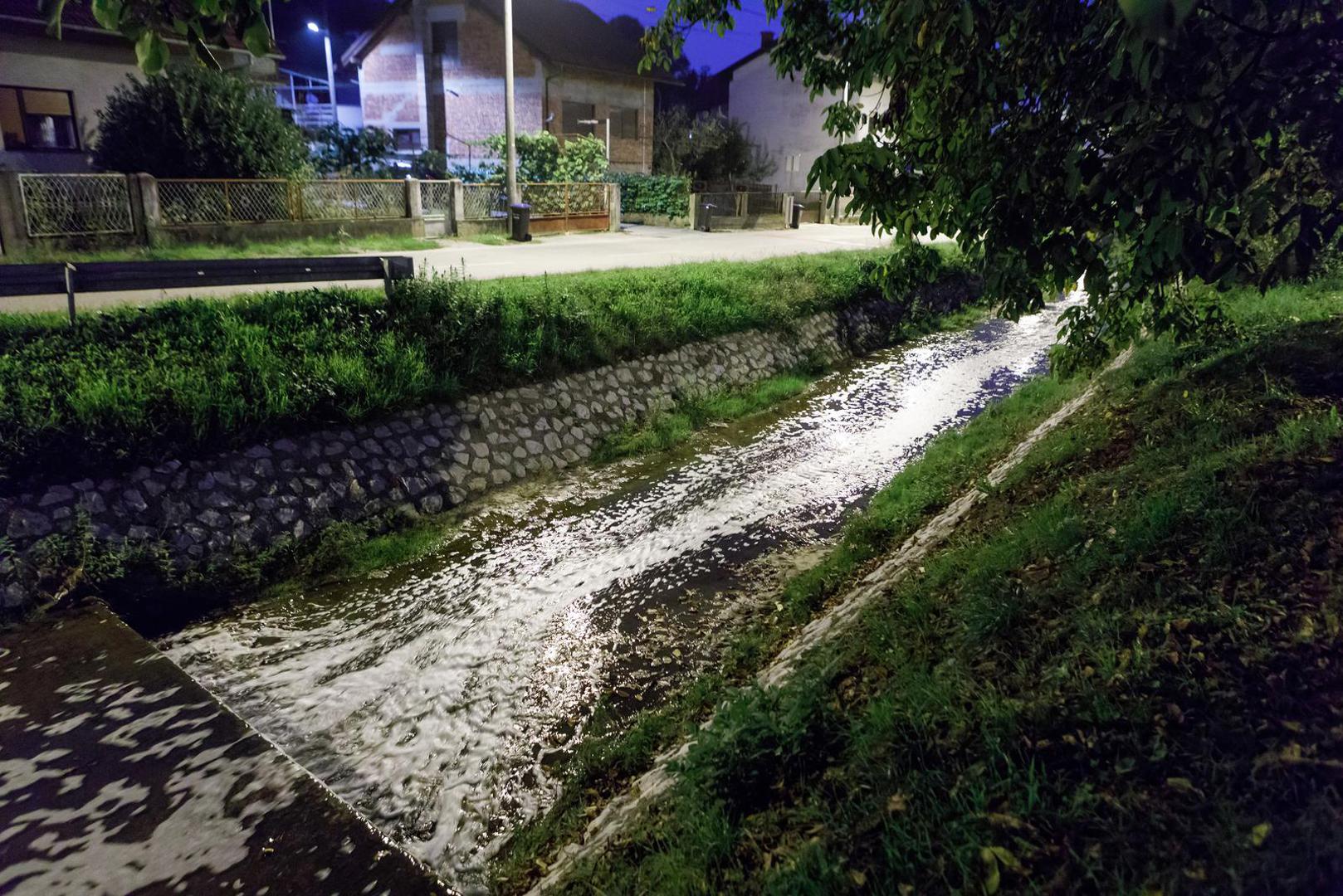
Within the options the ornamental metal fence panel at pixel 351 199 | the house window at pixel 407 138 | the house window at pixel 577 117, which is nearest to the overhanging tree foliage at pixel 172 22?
the ornamental metal fence panel at pixel 351 199

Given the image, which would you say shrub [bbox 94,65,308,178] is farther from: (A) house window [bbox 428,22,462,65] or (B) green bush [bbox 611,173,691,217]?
(A) house window [bbox 428,22,462,65]

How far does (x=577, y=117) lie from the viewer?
113ft

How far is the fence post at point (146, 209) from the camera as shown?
628 inches

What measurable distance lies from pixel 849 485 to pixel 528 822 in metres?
5.84

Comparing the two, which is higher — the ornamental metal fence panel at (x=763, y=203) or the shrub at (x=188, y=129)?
the shrub at (x=188, y=129)

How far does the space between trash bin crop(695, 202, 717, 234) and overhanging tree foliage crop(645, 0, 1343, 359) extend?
25.1m

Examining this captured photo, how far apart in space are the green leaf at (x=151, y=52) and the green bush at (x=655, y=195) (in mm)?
28879

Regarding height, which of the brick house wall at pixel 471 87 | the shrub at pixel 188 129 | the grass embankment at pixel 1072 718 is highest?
the brick house wall at pixel 471 87

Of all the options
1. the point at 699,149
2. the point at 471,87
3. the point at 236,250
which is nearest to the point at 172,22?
the point at 236,250

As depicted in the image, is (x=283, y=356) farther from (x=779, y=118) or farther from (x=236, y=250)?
(x=779, y=118)

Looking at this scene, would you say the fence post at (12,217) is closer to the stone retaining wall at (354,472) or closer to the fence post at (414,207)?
the fence post at (414,207)

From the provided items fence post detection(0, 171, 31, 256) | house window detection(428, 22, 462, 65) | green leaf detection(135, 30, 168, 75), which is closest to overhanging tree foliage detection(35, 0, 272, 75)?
green leaf detection(135, 30, 168, 75)

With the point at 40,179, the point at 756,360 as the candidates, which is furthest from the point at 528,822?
the point at 40,179

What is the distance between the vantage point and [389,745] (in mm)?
5203
